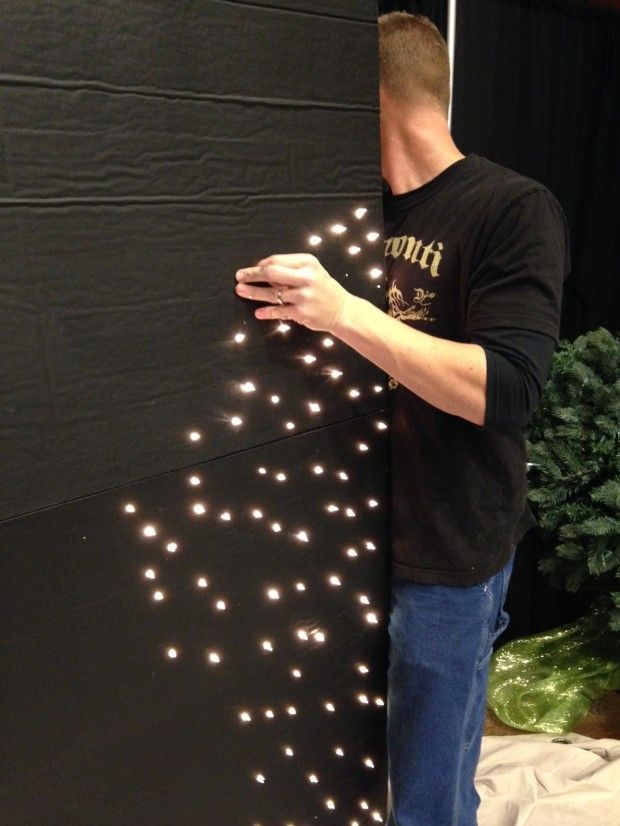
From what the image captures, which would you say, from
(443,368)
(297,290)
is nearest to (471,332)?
(443,368)

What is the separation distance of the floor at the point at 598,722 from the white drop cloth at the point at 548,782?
15 centimetres

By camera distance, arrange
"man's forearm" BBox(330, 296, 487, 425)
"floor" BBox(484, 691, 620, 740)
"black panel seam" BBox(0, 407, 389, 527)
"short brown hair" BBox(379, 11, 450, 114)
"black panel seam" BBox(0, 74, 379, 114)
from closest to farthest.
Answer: "black panel seam" BBox(0, 74, 379, 114) < "black panel seam" BBox(0, 407, 389, 527) < "man's forearm" BBox(330, 296, 487, 425) < "short brown hair" BBox(379, 11, 450, 114) < "floor" BBox(484, 691, 620, 740)

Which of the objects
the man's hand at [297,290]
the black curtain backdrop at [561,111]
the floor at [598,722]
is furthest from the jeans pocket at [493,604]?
the black curtain backdrop at [561,111]

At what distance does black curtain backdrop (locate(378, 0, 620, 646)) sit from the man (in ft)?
3.68

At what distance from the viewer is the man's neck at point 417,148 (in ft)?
3.89

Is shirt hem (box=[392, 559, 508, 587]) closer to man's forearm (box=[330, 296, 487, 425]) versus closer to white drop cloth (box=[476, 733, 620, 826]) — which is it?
man's forearm (box=[330, 296, 487, 425])

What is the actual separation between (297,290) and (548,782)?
1.54 m

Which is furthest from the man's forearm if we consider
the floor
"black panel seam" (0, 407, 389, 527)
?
the floor

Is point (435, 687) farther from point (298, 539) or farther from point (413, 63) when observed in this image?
point (413, 63)

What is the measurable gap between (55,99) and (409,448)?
2.35ft

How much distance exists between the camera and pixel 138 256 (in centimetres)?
86

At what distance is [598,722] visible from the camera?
2262 mm

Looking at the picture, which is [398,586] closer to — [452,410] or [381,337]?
[452,410]

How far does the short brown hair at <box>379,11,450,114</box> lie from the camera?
1.17 meters
